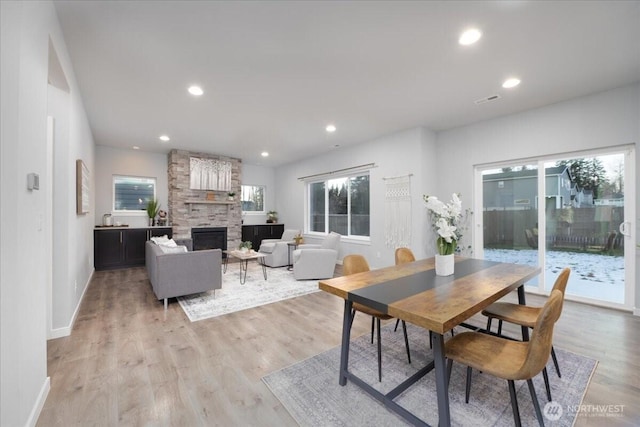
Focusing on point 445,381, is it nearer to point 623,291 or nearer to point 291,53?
point 291,53

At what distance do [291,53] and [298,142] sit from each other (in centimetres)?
316

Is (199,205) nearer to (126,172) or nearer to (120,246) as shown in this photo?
(126,172)

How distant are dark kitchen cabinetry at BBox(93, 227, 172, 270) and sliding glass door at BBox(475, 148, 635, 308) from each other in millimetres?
6730

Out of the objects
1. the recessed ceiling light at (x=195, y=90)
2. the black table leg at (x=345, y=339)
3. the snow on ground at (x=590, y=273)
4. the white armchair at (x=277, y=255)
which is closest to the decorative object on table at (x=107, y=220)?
the white armchair at (x=277, y=255)

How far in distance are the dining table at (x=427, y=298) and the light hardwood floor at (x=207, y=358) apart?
0.70 m

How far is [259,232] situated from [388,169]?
4239 millimetres

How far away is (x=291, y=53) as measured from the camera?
2.48m

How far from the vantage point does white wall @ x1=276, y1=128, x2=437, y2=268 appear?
4.63 metres

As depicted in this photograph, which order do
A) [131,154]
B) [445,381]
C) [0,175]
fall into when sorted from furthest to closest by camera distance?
1. [131,154]
2. [445,381]
3. [0,175]

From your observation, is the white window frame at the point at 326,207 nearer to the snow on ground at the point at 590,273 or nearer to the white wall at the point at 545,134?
the white wall at the point at 545,134

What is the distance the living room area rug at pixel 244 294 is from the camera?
10.9 feet

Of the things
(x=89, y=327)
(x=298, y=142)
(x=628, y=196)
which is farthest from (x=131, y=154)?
(x=628, y=196)

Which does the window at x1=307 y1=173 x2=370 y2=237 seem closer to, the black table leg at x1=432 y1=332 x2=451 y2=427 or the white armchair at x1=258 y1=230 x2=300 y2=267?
the white armchair at x1=258 y1=230 x2=300 y2=267

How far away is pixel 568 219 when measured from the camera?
12.0ft
